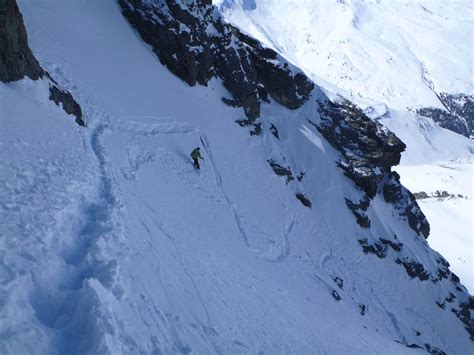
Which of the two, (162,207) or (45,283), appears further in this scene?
(162,207)

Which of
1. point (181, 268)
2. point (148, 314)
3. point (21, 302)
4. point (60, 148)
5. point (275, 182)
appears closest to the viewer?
point (21, 302)

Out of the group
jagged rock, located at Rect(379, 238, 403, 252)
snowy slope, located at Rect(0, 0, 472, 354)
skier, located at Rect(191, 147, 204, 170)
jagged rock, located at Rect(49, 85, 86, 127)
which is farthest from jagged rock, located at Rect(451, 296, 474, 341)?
jagged rock, located at Rect(49, 85, 86, 127)

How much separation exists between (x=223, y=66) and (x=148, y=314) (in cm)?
2509

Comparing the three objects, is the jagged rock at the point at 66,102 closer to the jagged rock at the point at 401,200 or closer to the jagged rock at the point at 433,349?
the jagged rock at the point at 433,349

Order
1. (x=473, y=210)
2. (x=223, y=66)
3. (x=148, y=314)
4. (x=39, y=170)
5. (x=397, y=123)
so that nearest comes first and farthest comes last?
(x=148, y=314) → (x=39, y=170) → (x=223, y=66) → (x=473, y=210) → (x=397, y=123)

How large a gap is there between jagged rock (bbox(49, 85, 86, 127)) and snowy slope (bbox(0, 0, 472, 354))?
1.59ft

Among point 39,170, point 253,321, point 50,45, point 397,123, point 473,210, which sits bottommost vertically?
point 397,123

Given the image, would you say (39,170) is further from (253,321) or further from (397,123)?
(397,123)

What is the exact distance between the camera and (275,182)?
29203 mm

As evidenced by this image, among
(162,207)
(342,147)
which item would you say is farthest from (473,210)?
(162,207)

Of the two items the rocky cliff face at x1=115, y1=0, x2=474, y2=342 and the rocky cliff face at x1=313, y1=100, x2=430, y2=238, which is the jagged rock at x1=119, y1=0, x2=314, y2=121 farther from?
the rocky cliff face at x1=313, y1=100, x2=430, y2=238

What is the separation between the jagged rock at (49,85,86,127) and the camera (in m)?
16.3

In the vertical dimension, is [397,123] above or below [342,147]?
below

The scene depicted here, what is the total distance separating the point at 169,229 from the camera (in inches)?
583
